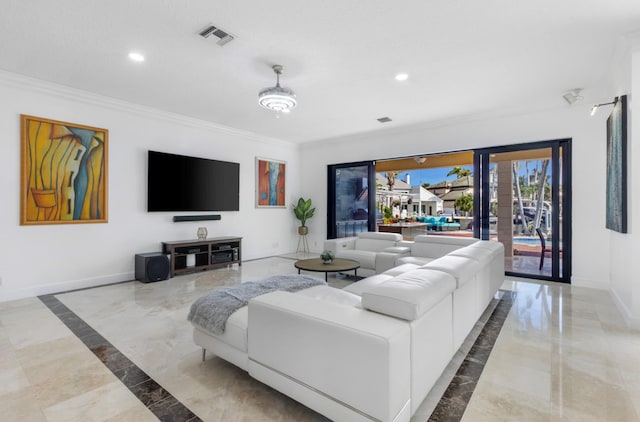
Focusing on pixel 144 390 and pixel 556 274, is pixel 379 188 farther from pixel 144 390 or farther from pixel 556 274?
pixel 144 390

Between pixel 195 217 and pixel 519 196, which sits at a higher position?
pixel 519 196

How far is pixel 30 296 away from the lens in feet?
12.7

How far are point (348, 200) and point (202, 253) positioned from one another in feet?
11.4

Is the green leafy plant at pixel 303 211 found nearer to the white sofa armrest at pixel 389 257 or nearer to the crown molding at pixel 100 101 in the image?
the crown molding at pixel 100 101

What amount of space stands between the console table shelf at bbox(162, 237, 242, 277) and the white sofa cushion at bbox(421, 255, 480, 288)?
13.4 ft

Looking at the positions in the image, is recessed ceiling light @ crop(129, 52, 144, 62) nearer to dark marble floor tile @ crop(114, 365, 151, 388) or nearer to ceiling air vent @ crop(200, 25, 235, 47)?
ceiling air vent @ crop(200, 25, 235, 47)

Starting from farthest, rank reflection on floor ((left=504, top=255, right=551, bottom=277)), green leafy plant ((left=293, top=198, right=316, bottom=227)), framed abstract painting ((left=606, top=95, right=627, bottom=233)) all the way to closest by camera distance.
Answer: green leafy plant ((left=293, top=198, right=316, bottom=227)) < reflection on floor ((left=504, top=255, right=551, bottom=277)) < framed abstract painting ((left=606, top=95, right=627, bottom=233))

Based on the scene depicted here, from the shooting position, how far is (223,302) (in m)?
2.23

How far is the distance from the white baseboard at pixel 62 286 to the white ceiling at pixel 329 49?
8.56 feet

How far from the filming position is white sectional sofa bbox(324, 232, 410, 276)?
15.1ft

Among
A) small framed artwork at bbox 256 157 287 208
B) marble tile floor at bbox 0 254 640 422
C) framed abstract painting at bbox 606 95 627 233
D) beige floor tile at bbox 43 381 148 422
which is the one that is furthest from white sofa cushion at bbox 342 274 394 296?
small framed artwork at bbox 256 157 287 208

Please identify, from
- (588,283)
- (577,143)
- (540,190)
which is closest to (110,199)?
(540,190)

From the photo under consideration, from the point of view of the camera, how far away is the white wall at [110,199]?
3.76 metres

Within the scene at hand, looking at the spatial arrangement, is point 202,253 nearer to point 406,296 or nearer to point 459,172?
point 406,296
